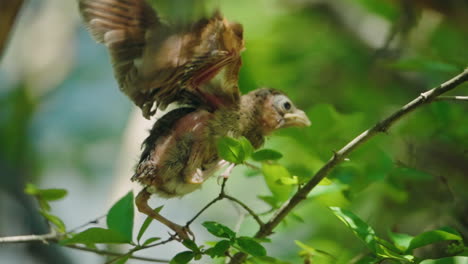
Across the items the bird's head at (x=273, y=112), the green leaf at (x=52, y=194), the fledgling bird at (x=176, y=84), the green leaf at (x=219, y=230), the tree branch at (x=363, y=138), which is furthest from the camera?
the bird's head at (x=273, y=112)

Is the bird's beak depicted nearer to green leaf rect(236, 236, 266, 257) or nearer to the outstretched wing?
the outstretched wing

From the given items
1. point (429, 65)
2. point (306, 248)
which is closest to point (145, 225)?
point (306, 248)

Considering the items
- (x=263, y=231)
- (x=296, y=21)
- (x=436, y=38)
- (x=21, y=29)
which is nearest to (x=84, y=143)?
(x=21, y=29)

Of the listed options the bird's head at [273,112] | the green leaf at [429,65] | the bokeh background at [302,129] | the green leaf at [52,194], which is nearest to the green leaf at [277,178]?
the bokeh background at [302,129]

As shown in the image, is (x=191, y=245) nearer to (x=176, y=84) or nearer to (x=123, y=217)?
(x=123, y=217)

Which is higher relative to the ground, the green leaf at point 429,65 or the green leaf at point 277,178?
the green leaf at point 429,65

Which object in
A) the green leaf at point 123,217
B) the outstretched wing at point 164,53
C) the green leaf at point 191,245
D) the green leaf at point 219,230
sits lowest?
the green leaf at point 123,217

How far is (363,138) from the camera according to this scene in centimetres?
166

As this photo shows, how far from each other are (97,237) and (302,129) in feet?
3.11

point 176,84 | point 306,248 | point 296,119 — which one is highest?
point 176,84

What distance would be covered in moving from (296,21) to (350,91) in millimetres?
1052

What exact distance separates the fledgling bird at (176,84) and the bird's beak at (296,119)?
0.12 meters

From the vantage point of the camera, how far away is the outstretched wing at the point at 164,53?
77.2 inches

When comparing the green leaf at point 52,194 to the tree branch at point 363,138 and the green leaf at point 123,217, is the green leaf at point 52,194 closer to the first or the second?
the green leaf at point 123,217
